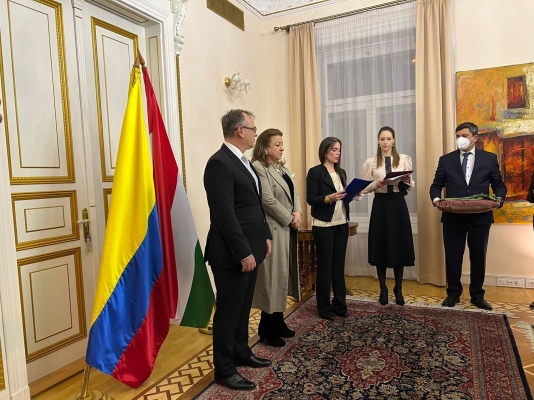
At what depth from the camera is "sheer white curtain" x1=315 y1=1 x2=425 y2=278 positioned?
4.02 meters

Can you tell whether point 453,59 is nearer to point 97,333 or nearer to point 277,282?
point 277,282

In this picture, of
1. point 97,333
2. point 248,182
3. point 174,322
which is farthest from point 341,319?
point 97,333

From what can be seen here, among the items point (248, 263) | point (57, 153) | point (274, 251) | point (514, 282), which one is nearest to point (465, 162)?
point (514, 282)

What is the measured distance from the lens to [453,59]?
151 inches

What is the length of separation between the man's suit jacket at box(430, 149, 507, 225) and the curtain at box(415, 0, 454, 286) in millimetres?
711

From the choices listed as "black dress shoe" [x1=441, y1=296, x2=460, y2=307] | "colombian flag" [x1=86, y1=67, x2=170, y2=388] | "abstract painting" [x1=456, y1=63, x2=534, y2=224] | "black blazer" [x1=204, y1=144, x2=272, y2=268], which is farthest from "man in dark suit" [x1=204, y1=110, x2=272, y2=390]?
"abstract painting" [x1=456, y1=63, x2=534, y2=224]

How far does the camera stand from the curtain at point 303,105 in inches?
171

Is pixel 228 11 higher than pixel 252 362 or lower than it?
higher

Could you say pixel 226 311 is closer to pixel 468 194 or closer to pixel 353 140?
pixel 468 194

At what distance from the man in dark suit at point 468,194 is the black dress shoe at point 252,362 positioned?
1.75 meters

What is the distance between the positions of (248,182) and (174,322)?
1.58m

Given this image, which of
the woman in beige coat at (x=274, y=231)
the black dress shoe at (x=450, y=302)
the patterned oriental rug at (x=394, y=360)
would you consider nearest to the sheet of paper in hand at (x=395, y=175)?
the woman in beige coat at (x=274, y=231)

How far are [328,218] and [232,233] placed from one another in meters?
1.13

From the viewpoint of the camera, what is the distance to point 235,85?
12.8 feet
